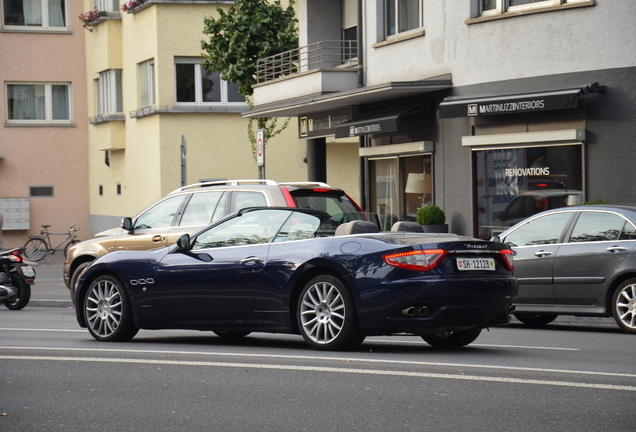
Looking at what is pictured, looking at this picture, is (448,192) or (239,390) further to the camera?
(448,192)

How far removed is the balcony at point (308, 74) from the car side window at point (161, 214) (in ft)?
30.9

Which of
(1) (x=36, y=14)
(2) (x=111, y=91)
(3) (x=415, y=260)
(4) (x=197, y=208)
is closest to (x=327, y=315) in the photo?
(3) (x=415, y=260)

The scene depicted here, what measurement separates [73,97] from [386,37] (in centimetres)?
1765

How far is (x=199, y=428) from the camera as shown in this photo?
599cm

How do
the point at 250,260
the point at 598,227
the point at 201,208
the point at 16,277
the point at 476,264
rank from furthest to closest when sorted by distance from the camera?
the point at 16,277 → the point at 201,208 → the point at 598,227 → the point at 250,260 → the point at 476,264

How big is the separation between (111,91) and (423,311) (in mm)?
27246

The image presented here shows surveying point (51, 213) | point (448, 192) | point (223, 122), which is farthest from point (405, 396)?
point (51, 213)

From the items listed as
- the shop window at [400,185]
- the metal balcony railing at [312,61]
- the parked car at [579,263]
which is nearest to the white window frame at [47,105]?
the metal balcony railing at [312,61]

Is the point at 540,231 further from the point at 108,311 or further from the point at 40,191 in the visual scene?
the point at 40,191

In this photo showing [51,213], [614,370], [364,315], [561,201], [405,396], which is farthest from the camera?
[51,213]

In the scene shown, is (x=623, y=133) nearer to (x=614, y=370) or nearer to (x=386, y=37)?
(x=386, y=37)

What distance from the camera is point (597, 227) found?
40.0ft

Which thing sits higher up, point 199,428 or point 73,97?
point 73,97

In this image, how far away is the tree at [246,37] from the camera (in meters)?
25.2
